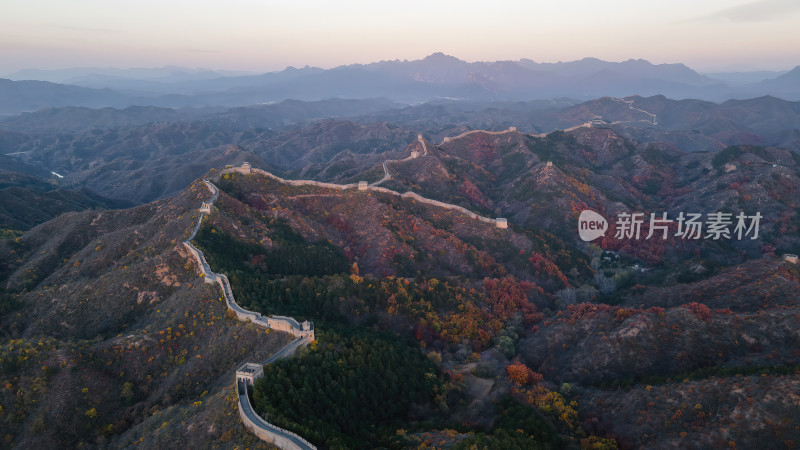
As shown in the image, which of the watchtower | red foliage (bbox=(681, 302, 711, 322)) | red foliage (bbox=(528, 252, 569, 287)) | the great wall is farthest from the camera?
red foliage (bbox=(528, 252, 569, 287))

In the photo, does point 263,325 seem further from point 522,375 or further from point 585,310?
point 585,310

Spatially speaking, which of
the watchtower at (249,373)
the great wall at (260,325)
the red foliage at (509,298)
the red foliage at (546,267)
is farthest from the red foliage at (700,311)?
the watchtower at (249,373)

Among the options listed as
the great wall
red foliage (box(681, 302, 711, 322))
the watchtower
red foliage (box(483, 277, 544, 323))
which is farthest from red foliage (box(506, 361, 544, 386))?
the watchtower

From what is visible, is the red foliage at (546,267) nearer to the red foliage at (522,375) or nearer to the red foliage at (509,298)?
the red foliage at (509,298)

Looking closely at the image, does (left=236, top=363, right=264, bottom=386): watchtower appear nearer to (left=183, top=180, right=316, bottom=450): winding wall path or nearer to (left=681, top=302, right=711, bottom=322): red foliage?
(left=183, top=180, right=316, bottom=450): winding wall path

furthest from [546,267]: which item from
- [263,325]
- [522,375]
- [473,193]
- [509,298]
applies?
[263,325]

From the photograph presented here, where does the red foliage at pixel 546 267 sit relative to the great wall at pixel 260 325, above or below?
below

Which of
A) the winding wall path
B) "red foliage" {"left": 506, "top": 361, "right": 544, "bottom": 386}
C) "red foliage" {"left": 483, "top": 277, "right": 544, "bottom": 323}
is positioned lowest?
"red foliage" {"left": 506, "top": 361, "right": 544, "bottom": 386}

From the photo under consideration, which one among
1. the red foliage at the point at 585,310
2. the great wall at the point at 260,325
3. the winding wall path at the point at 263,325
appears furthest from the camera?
the red foliage at the point at 585,310

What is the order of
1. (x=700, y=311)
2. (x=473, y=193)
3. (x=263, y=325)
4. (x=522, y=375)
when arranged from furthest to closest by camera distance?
(x=473, y=193) < (x=700, y=311) < (x=522, y=375) < (x=263, y=325)

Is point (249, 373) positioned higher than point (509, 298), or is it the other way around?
point (249, 373)

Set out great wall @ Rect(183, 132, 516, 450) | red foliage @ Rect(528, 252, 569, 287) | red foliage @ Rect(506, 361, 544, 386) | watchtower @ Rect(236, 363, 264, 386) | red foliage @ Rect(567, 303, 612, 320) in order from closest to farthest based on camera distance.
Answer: great wall @ Rect(183, 132, 516, 450), watchtower @ Rect(236, 363, 264, 386), red foliage @ Rect(506, 361, 544, 386), red foliage @ Rect(567, 303, 612, 320), red foliage @ Rect(528, 252, 569, 287)
